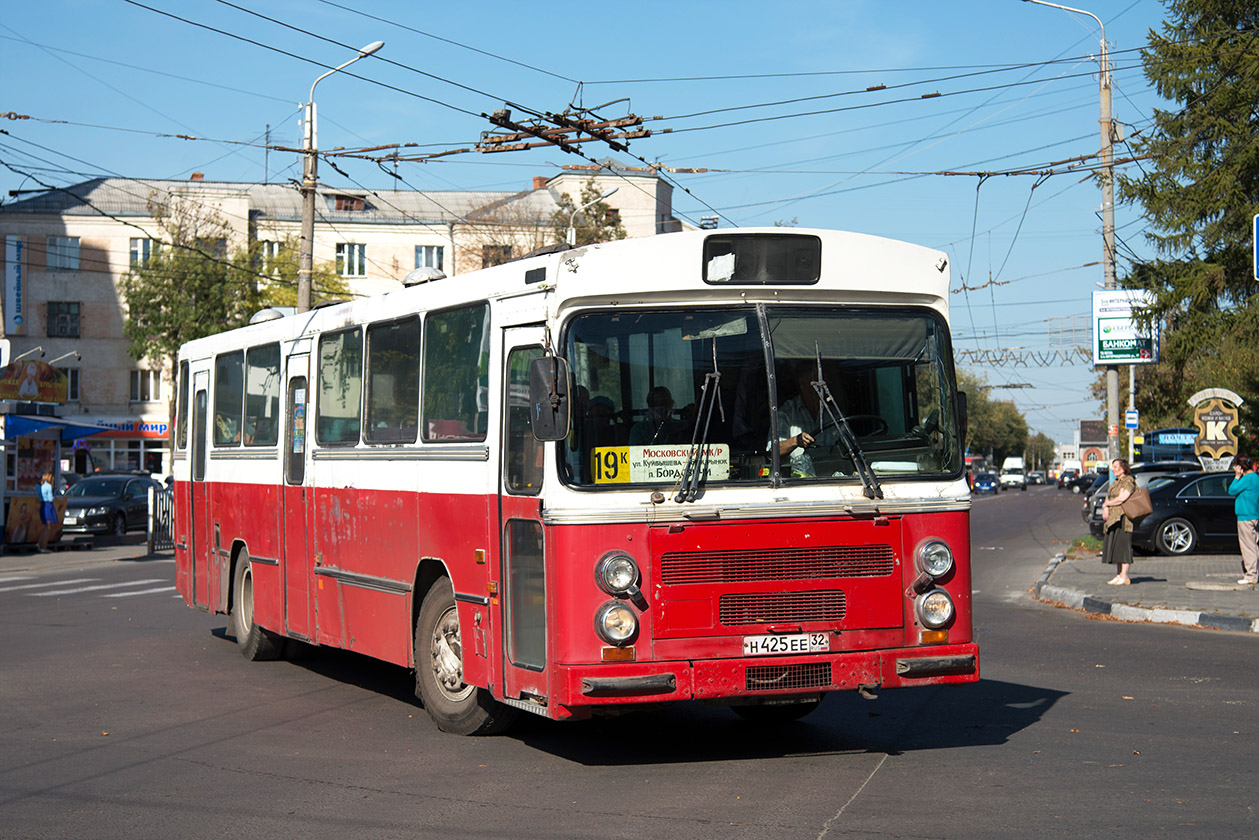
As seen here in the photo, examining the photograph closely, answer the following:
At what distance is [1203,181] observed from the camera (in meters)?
26.2

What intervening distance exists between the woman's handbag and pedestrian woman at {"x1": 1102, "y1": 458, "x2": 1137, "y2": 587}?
0.04 meters

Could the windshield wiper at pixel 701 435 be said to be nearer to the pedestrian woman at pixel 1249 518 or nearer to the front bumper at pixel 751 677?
the front bumper at pixel 751 677

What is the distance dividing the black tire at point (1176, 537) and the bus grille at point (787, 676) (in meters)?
20.0

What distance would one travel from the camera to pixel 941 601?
7.69 meters

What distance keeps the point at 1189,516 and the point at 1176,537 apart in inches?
19.0

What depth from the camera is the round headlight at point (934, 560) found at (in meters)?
7.68

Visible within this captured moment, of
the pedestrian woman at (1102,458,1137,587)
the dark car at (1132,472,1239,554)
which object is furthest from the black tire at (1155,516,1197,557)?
the pedestrian woman at (1102,458,1137,587)

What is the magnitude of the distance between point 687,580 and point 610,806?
126 centimetres

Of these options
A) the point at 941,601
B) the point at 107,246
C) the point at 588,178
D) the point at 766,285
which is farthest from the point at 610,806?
the point at 107,246

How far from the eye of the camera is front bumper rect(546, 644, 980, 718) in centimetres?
720

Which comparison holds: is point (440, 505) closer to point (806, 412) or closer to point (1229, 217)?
point (806, 412)

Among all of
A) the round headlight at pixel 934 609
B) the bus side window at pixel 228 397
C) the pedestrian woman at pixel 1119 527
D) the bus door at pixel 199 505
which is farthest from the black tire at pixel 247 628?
the pedestrian woman at pixel 1119 527

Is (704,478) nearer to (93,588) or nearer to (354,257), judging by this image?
(93,588)

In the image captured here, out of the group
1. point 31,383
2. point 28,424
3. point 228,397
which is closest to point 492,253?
point 31,383
